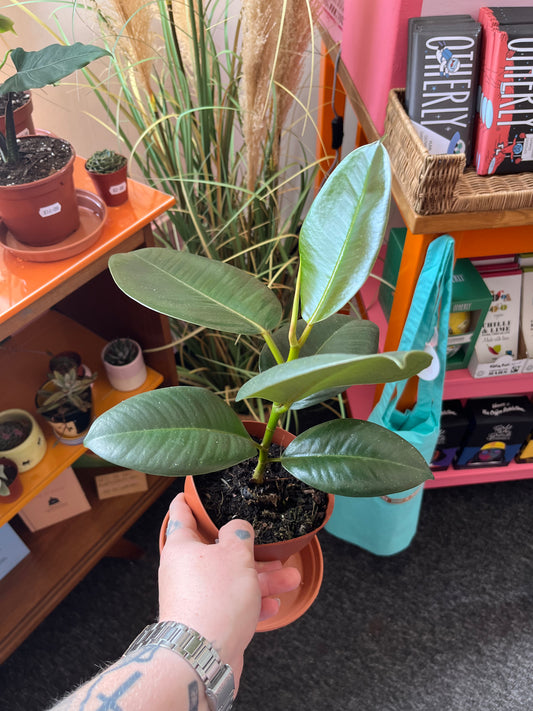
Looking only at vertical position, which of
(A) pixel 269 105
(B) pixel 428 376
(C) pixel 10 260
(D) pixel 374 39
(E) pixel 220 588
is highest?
(D) pixel 374 39

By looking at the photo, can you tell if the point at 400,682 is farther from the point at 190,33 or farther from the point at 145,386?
the point at 190,33

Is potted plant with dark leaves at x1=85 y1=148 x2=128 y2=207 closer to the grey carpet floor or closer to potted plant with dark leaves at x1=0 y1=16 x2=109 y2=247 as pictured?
potted plant with dark leaves at x1=0 y1=16 x2=109 y2=247

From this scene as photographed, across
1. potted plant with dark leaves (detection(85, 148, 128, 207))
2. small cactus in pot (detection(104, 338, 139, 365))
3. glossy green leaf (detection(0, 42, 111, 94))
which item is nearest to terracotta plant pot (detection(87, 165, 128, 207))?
potted plant with dark leaves (detection(85, 148, 128, 207))

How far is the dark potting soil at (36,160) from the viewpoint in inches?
35.8

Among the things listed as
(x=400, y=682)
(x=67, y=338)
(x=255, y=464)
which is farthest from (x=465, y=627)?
(x=67, y=338)

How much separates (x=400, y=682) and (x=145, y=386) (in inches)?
37.3

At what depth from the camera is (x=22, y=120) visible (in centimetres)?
103

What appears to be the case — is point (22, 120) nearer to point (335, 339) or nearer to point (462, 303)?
point (335, 339)

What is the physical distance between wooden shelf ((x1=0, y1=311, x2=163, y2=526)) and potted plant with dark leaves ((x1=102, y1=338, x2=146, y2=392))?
24 millimetres

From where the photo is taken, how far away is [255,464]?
0.85 metres

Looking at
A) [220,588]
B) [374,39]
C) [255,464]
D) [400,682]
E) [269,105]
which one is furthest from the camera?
[400,682]

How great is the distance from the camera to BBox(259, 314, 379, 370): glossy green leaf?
73cm

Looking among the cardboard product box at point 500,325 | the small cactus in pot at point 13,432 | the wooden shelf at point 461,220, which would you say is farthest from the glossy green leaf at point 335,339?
the small cactus in pot at point 13,432

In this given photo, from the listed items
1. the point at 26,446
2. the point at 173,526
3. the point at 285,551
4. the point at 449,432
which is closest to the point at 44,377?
the point at 26,446
